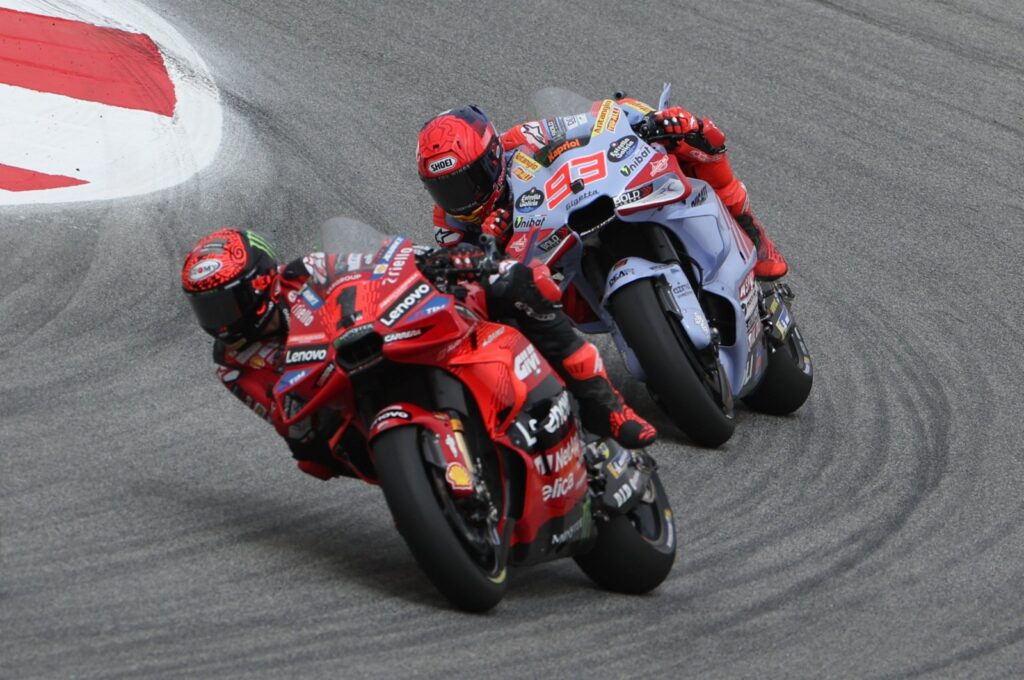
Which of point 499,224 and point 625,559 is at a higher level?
point 499,224

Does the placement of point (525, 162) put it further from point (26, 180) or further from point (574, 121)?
point (26, 180)

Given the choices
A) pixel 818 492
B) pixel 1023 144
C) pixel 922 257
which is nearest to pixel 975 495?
pixel 818 492

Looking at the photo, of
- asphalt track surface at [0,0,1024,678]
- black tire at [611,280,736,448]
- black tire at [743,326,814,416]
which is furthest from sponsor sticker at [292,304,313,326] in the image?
black tire at [743,326,814,416]

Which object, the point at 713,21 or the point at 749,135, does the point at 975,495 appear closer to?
the point at 749,135

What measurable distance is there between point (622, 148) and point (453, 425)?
285 centimetres

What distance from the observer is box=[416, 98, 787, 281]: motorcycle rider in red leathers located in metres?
7.54

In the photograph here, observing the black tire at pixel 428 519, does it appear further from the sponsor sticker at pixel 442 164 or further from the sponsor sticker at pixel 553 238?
the sponsor sticker at pixel 553 238

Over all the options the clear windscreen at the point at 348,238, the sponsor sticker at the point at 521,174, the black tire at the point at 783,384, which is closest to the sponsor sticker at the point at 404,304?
the clear windscreen at the point at 348,238

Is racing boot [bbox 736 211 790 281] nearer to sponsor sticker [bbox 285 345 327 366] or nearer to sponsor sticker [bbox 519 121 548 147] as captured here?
sponsor sticker [bbox 519 121 548 147]

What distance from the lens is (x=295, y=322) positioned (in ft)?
18.5

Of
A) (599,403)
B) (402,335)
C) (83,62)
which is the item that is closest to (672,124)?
(599,403)

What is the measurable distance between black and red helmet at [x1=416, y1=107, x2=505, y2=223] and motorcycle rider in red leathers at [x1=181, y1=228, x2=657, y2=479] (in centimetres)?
157

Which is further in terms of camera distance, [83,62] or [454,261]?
[83,62]

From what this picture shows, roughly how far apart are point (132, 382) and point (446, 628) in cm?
310
